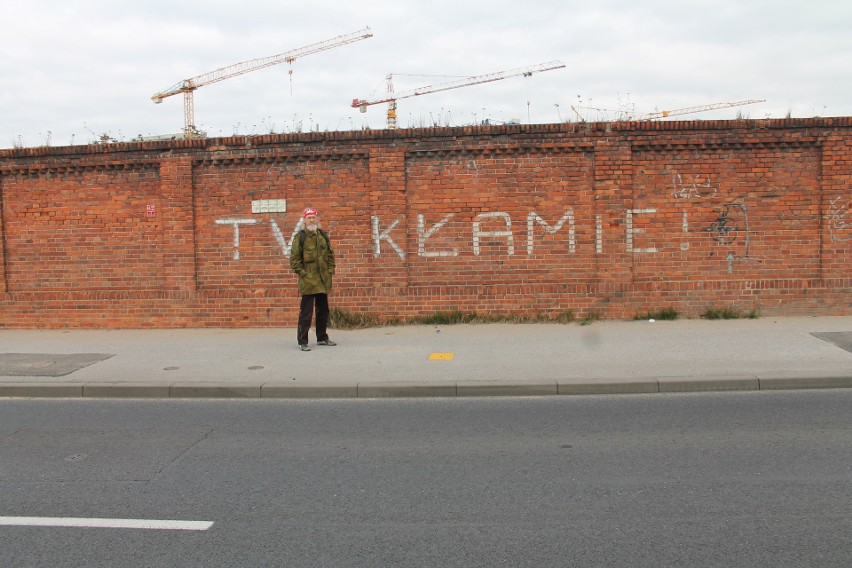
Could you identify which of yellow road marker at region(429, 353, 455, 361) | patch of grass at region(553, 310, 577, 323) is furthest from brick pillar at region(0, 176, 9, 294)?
patch of grass at region(553, 310, 577, 323)

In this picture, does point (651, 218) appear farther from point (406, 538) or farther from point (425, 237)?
point (406, 538)

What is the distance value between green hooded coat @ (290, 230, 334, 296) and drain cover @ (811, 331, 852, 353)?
6.70m

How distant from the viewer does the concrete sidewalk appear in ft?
24.4

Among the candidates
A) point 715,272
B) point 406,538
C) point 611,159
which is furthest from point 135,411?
point 715,272

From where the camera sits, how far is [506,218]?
1112 cm

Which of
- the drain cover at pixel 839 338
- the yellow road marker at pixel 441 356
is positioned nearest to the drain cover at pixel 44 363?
the yellow road marker at pixel 441 356

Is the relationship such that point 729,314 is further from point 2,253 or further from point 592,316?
point 2,253

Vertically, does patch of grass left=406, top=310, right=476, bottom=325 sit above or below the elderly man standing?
below

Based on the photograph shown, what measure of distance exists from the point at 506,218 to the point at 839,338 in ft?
16.1

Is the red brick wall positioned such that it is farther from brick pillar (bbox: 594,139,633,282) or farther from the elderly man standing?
the elderly man standing

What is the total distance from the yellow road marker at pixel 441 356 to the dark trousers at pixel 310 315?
1.70m

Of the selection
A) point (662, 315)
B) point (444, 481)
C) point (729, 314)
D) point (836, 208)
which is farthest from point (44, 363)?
point (836, 208)

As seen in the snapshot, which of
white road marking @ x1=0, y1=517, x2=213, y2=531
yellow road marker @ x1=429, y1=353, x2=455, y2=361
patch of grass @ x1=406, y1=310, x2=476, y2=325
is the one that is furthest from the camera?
patch of grass @ x1=406, y1=310, x2=476, y2=325

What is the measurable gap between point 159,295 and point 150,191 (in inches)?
68.3
